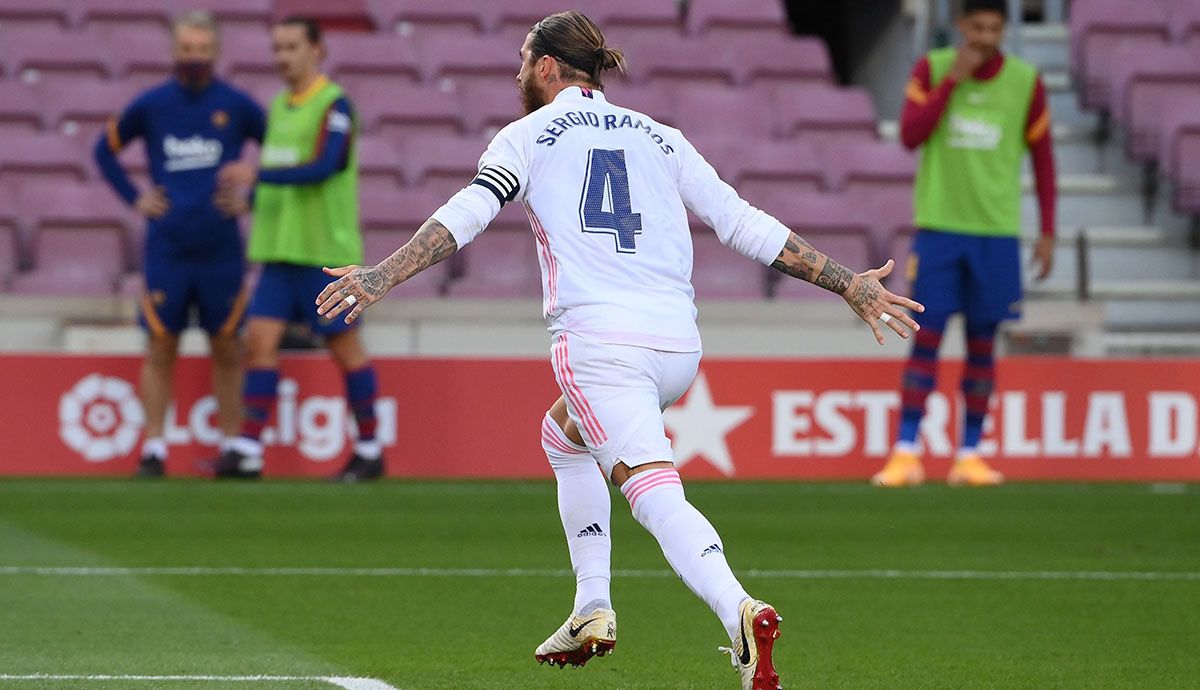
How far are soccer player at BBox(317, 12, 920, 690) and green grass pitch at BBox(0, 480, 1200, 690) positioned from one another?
0.58 m

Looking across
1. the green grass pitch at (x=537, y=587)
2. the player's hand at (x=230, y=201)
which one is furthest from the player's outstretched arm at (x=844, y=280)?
A: the player's hand at (x=230, y=201)

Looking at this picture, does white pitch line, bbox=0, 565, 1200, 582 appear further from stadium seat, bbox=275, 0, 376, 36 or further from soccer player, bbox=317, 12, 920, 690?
stadium seat, bbox=275, 0, 376, 36

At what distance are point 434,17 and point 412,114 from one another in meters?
1.65

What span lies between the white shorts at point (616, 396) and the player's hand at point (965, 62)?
5.56 m

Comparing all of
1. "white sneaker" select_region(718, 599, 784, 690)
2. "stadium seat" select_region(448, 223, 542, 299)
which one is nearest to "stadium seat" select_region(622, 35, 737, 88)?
"stadium seat" select_region(448, 223, 542, 299)

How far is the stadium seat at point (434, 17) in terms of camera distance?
49.5 feet

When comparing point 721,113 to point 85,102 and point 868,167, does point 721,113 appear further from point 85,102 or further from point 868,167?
point 85,102

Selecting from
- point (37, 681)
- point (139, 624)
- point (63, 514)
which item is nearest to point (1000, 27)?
point (63, 514)

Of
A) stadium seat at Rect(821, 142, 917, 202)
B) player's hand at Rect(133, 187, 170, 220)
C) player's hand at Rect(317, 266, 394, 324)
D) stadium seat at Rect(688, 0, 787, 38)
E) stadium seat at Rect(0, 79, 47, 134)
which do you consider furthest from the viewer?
stadium seat at Rect(688, 0, 787, 38)

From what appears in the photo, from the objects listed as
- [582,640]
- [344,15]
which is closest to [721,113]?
[344,15]

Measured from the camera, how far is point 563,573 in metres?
6.73

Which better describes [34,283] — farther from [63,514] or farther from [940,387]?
[940,387]

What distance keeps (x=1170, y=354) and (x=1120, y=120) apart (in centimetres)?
268

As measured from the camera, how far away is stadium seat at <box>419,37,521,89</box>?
14344mm
